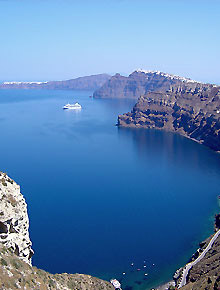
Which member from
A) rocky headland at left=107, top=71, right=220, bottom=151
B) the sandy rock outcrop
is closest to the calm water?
rocky headland at left=107, top=71, right=220, bottom=151

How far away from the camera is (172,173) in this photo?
89688mm

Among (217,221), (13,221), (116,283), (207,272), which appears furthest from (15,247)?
(217,221)

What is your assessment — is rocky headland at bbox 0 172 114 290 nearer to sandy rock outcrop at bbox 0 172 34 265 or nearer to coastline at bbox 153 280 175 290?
sandy rock outcrop at bbox 0 172 34 265

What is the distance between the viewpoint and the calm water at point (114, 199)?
47562 mm

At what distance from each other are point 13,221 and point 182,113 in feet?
490

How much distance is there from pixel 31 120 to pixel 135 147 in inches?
2794

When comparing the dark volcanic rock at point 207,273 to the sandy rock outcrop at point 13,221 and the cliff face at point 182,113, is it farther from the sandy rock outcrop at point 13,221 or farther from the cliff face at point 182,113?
the cliff face at point 182,113

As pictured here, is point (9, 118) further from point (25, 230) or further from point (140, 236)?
point (25, 230)

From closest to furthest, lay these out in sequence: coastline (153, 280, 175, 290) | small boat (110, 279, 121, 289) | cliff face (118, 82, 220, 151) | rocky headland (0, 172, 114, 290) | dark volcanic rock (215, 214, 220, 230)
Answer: rocky headland (0, 172, 114, 290), small boat (110, 279, 121, 289), coastline (153, 280, 175, 290), dark volcanic rock (215, 214, 220, 230), cliff face (118, 82, 220, 151)

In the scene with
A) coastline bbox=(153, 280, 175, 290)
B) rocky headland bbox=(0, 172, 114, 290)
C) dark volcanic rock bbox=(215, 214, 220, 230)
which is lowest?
coastline bbox=(153, 280, 175, 290)

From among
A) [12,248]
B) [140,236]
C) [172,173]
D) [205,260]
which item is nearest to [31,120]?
[172,173]

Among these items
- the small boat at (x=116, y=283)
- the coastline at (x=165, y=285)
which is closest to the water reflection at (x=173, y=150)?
the coastline at (x=165, y=285)

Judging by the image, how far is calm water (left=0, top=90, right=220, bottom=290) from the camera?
47.6 meters

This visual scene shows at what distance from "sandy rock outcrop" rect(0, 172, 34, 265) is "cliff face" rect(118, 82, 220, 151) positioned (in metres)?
117
